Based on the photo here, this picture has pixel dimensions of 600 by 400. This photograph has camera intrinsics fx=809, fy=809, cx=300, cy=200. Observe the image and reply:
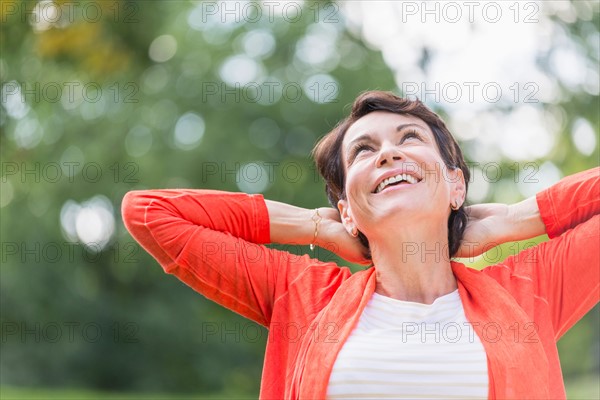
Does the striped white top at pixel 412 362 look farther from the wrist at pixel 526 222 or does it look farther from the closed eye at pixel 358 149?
the closed eye at pixel 358 149

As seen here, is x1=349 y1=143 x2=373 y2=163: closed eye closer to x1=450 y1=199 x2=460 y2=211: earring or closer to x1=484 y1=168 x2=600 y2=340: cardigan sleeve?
x1=450 y1=199 x2=460 y2=211: earring

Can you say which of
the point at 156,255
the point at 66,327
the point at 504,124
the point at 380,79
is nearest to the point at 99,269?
the point at 66,327

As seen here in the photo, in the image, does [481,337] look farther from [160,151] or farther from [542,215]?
[160,151]

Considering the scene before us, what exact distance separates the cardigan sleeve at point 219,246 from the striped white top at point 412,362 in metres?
0.28

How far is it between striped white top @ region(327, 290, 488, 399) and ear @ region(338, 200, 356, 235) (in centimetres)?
35

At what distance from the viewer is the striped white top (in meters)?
1.83

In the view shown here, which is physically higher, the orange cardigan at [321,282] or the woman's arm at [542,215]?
the woman's arm at [542,215]

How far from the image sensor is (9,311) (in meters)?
10.6

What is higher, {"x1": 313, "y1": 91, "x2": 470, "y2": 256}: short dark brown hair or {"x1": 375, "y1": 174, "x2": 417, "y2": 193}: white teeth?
{"x1": 313, "y1": 91, "x2": 470, "y2": 256}: short dark brown hair

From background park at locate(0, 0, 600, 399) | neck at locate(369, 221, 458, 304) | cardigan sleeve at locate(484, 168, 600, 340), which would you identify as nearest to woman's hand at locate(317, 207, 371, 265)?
neck at locate(369, 221, 458, 304)

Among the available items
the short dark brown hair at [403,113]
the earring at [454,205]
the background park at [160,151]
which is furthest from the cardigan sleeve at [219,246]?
the background park at [160,151]

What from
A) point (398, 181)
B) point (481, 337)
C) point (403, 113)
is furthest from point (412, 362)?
point (403, 113)

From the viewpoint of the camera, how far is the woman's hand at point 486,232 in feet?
7.18

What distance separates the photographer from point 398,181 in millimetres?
2088
